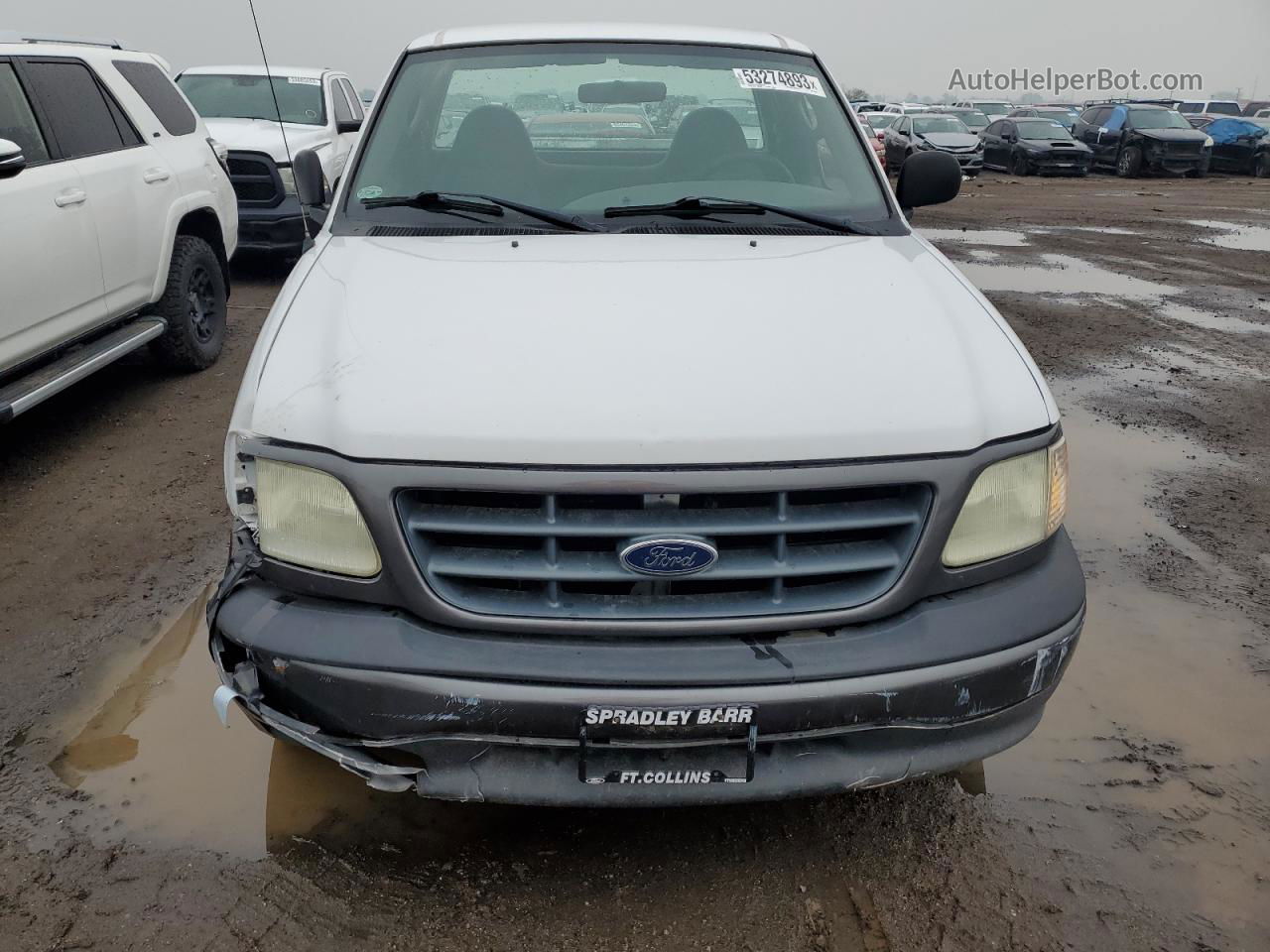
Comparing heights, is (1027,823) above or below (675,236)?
below

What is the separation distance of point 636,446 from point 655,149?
1846 mm

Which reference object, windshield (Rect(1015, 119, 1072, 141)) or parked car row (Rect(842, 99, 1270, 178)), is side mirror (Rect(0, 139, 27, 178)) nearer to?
parked car row (Rect(842, 99, 1270, 178))

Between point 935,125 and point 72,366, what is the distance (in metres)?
21.3

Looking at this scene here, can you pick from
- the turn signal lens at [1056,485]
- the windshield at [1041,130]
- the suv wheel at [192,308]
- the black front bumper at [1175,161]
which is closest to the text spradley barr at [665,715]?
the turn signal lens at [1056,485]

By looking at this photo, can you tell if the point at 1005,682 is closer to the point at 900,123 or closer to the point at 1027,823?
the point at 1027,823

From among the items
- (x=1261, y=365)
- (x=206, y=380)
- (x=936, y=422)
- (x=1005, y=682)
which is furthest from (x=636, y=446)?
(x=1261, y=365)

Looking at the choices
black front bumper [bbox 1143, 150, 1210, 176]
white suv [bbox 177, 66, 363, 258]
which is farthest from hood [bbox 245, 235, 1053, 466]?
black front bumper [bbox 1143, 150, 1210, 176]

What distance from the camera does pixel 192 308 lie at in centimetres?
589

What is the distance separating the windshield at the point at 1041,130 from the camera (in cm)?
2188

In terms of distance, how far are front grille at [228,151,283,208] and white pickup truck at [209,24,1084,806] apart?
6.68 m

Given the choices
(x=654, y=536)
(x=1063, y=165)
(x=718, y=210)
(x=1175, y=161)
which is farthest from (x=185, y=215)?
(x=1175, y=161)

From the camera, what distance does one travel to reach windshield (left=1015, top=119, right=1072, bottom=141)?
2188 centimetres

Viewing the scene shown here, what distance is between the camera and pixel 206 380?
5934mm

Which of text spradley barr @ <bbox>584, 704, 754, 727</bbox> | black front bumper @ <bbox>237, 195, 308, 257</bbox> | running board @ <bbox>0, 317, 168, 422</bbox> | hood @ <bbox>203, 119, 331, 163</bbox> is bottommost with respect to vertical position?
black front bumper @ <bbox>237, 195, 308, 257</bbox>
